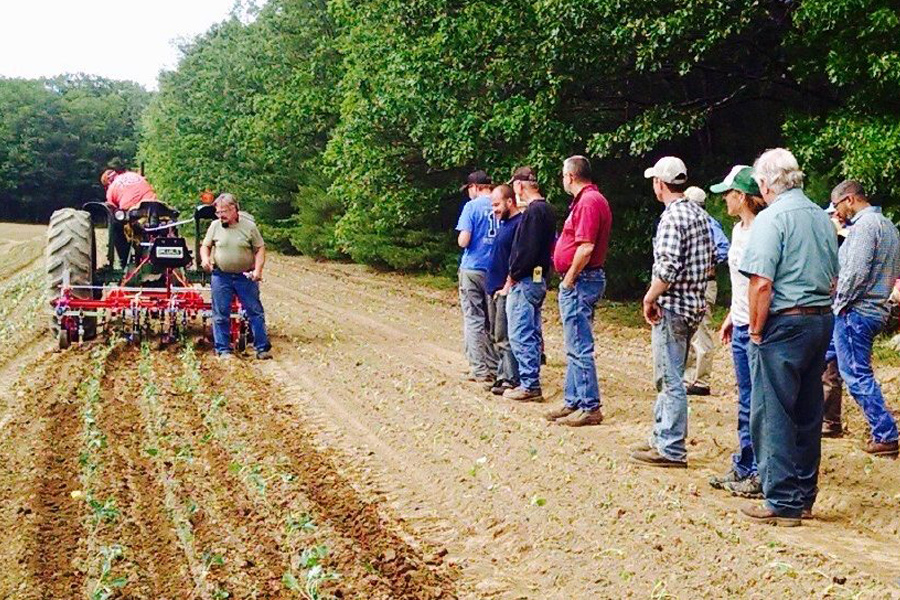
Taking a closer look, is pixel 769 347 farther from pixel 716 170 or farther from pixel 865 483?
Answer: pixel 716 170

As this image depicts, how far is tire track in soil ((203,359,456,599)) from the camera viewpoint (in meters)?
5.12

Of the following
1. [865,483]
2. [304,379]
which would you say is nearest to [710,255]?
[865,483]

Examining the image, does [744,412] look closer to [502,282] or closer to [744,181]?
[744,181]

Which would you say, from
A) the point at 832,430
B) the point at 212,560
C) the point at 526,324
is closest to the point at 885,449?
the point at 832,430

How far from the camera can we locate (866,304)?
7.21 m

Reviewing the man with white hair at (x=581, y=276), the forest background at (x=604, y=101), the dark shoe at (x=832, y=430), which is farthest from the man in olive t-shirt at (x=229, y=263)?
the dark shoe at (x=832, y=430)

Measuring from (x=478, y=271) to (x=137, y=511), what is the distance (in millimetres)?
4588

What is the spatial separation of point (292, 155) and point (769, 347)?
96.1 ft

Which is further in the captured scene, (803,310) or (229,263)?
(229,263)

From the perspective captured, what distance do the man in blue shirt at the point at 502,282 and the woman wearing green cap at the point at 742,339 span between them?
2.79 meters

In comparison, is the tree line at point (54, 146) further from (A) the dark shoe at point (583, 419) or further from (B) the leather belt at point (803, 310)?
(B) the leather belt at point (803, 310)

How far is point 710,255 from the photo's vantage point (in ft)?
21.7

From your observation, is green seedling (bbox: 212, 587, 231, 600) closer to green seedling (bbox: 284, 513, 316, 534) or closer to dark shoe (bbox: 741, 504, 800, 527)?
green seedling (bbox: 284, 513, 316, 534)

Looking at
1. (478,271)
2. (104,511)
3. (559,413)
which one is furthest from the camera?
(478,271)
